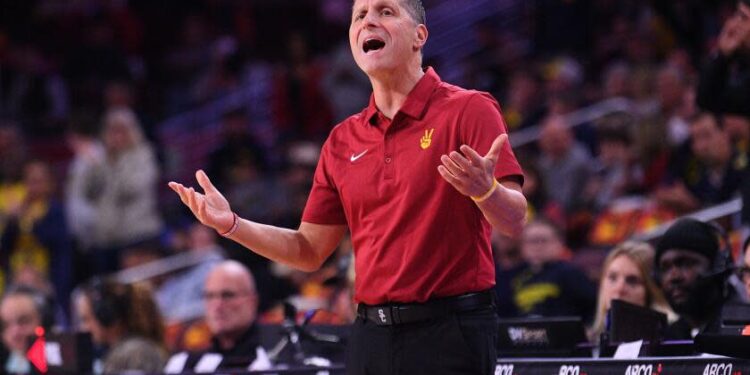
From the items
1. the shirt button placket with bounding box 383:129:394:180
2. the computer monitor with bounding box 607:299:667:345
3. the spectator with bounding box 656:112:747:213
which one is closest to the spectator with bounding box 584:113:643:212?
the spectator with bounding box 656:112:747:213

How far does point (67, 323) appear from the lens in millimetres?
12602

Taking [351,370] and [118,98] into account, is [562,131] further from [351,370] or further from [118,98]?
[351,370]

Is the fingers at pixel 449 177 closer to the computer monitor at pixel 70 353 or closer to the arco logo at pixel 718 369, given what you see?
the arco logo at pixel 718 369

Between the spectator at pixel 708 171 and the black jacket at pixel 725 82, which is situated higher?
the black jacket at pixel 725 82

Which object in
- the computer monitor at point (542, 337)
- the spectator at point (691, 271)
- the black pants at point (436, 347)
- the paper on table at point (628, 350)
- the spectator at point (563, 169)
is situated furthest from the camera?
the spectator at point (563, 169)

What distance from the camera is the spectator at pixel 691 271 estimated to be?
6113 mm

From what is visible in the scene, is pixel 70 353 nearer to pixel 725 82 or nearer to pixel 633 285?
pixel 633 285

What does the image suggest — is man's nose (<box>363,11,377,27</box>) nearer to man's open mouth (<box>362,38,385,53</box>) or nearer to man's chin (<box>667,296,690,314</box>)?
man's open mouth (<box>362,38,385,53</box>)

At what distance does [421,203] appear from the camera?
4219 mm

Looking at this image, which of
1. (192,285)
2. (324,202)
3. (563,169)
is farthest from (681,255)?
(192,285)

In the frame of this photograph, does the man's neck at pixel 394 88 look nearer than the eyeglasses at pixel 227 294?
Yes

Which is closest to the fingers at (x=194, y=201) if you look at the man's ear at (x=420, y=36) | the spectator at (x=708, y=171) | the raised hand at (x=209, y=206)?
the raised hand at (x=209, y=206)

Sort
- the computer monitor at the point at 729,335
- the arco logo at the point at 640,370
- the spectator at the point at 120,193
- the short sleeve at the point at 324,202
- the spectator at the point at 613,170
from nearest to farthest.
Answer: the short sleeve at the point at 324,202, the computer monitor at the point at 729,335, the arco logo at the point at 640,370, the spectator at the point at 613,170, the spectator at the point at 120,193

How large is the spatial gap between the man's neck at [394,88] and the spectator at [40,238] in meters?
8.31
